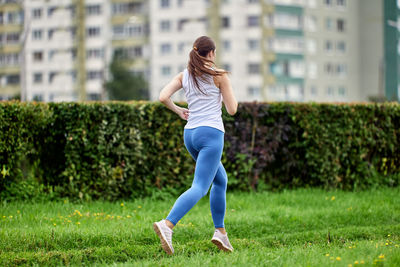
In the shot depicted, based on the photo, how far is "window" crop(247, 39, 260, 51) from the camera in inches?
2596

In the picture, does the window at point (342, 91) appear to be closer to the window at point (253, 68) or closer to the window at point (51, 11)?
the window at point (253, 68)

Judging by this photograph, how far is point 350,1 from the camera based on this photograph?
245 feet

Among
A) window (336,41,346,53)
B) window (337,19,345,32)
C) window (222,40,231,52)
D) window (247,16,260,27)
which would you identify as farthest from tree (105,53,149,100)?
window (337,19,345,32)

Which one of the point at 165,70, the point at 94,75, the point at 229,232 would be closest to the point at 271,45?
the point at 165,70

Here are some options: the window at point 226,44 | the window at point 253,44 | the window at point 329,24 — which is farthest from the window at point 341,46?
the window at point 226,44

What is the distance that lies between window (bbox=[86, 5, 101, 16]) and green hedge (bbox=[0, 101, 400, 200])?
205ft

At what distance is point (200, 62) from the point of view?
568 cm

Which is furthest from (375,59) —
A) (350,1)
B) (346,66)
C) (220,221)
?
(220,221)

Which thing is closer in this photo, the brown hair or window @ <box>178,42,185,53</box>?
the brown hair

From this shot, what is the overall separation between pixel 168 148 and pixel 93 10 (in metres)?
63.4

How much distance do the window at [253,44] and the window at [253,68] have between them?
1.96 metres

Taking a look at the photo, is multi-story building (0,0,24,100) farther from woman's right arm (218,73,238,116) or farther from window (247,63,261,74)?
woman's right arm (218,73,238,116)

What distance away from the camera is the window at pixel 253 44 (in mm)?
65938

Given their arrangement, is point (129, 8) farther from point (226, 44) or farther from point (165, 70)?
point (226, 44)
